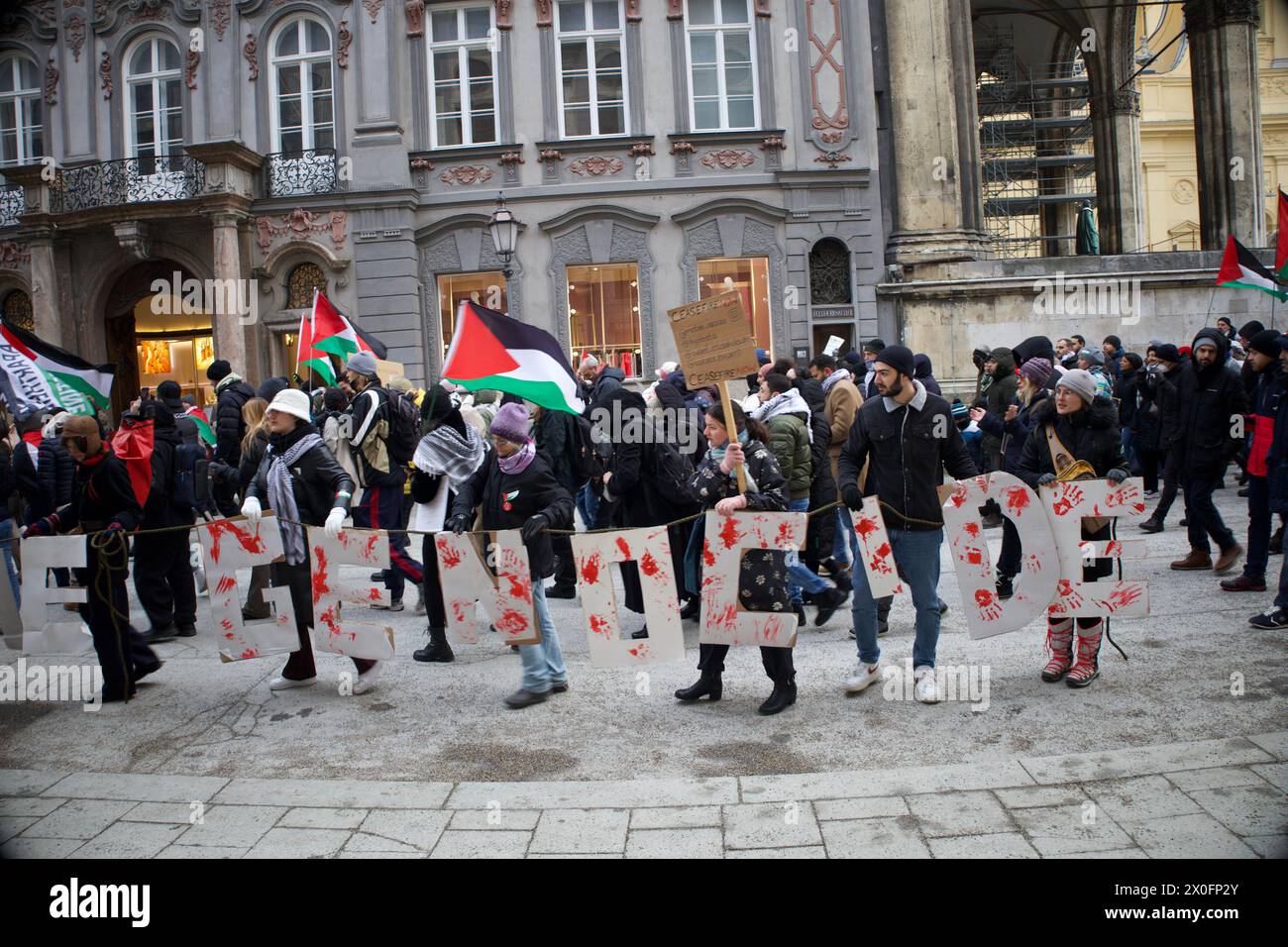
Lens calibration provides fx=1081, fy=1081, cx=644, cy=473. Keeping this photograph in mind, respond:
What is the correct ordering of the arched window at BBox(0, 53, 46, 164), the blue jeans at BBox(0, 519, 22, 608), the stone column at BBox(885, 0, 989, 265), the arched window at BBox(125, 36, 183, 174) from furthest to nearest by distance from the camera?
the arched window at BBox(0, 53, 46, 164) < the arched window at BBox(125, 36, 183, 174) < the stone column at BBox(885, 0, 989, 265) < the blue jeans at BBox(0, 519, 22, 608)

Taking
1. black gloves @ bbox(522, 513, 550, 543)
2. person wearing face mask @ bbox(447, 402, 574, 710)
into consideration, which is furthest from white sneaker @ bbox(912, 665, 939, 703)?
black gloves @ bbox(522, 513, 550, 543)

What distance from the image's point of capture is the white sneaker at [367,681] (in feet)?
23.4

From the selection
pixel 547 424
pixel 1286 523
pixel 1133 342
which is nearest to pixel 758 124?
pixel 1133 342

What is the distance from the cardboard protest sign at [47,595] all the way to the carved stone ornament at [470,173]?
1561 centimetres

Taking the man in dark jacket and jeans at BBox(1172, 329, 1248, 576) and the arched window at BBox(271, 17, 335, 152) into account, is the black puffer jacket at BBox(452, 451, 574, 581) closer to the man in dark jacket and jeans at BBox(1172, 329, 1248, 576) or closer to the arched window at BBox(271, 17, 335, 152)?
the man in dark jacket and jeans at BBox(1172, 329, 1248, 576)

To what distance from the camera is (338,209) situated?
837 inches

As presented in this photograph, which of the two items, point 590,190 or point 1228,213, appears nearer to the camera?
point 590,190

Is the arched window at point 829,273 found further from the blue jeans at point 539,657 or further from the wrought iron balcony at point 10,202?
the wrought iron balcony at point 10,202

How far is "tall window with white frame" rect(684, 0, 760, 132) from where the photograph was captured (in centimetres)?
2139

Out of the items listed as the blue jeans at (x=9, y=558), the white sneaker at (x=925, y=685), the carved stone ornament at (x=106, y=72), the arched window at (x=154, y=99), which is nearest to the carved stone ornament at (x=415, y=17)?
the arched window at (x=154, y=99)

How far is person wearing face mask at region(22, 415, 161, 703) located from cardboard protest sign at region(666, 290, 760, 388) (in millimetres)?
3860

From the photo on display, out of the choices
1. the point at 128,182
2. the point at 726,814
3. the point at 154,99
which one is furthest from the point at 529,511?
the point at 154,99
